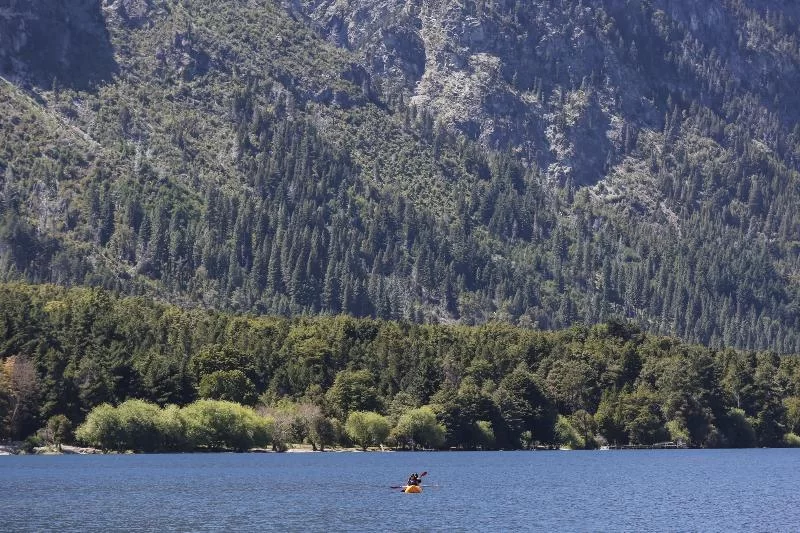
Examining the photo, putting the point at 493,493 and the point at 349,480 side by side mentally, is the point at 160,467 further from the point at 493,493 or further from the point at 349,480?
the point at 493,493

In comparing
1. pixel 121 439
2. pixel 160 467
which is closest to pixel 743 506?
pixel 160 467

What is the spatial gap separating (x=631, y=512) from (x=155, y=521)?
39.2m

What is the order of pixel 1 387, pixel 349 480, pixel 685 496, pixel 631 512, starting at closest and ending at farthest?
1. pixel 631 512
2. pixel 685 496
3. pixel 349 480
4. pixel 1 387

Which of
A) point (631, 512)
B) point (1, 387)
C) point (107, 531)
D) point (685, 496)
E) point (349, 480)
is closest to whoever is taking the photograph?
point (107, 531)

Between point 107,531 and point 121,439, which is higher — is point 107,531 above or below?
below

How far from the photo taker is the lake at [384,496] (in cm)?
11700

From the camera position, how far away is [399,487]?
149 metres

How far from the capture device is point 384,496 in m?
142

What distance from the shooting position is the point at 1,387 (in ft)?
632

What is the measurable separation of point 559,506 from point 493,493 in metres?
13.2

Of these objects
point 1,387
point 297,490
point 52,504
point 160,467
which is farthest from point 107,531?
point 1,387

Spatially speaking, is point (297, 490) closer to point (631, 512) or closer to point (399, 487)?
point (399, 487)

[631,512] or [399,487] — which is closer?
[631,512]

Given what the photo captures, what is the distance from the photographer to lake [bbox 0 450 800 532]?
117m
